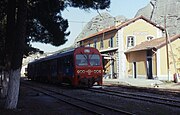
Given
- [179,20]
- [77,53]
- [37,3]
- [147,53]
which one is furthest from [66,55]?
[179,20]

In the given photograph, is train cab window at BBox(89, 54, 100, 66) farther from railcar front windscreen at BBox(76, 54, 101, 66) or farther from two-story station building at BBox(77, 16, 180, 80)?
two-story station building at BBox(77, 16, 180, 80)

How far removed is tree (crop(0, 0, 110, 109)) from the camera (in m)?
11.7

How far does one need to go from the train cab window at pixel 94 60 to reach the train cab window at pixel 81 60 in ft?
1.37

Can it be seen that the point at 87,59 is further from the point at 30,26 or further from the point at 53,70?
the point at 30,26

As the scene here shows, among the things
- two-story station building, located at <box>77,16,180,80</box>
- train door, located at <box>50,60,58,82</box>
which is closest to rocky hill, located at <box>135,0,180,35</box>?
two-story station building, located at <box>77,16,180,80</box>

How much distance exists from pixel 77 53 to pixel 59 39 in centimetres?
454

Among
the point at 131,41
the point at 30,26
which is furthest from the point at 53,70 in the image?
the point at 131,41

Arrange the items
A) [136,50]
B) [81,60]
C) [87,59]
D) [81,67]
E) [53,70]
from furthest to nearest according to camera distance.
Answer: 1. [136,50]
2. [53,70]
3. [87,59]
4. [81,60]
5. [81,67]

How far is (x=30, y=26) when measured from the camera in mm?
17922

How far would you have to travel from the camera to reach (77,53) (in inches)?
918

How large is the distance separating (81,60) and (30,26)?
20.8 ft

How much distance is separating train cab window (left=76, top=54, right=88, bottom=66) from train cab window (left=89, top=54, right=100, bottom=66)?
1.37 feet

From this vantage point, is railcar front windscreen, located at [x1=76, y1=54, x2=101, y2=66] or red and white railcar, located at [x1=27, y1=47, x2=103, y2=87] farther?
railcar front windscreen, located at [x1=76, y1=54, x2=101, y2=66]

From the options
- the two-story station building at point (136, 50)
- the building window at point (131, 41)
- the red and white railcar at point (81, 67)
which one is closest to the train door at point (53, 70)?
the red and white railcar at point (81, 67)
